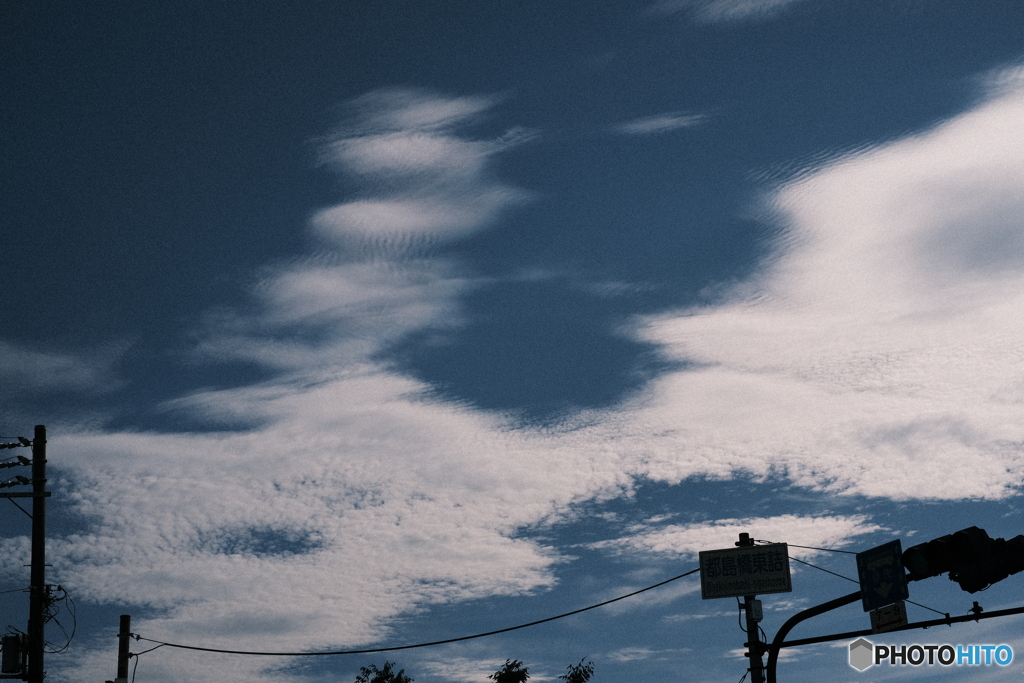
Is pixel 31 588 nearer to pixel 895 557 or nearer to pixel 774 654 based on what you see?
pixel 774 654

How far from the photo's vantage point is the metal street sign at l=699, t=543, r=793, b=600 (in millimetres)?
26016

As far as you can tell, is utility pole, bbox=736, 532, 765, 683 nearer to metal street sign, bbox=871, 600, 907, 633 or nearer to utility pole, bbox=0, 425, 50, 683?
metal street sign, bbox=871, 600, 907, 633

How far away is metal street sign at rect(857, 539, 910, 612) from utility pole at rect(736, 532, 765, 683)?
5203 mm

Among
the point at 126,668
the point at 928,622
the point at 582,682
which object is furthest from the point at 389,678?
the point at 928,622

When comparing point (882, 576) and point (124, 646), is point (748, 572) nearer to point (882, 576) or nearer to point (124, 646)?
point (882, 576)

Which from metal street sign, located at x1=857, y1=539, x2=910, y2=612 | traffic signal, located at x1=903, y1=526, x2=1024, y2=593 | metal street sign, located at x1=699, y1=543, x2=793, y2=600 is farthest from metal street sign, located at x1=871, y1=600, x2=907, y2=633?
metal street sign, located at x1=699, y1=543, x2=793, y2=600

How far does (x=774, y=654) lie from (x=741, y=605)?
13.5ft

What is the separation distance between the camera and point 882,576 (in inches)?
688

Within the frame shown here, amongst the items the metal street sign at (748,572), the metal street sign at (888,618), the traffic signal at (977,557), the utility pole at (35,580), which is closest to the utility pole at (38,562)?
the utility pole at (35,580)

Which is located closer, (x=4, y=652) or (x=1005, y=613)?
(x=1005, y=613)

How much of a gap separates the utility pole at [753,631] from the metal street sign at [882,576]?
5203 millimetres

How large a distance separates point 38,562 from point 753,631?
18.7 metres

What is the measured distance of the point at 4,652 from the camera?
2709 centimetres

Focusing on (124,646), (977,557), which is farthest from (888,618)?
(124,646)
